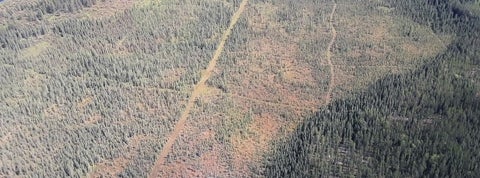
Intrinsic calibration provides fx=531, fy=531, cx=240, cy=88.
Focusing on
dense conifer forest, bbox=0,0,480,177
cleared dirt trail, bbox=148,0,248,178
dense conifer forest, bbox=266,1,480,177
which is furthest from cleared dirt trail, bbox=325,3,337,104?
cleared dirt trail, bbox=148,0,248,178

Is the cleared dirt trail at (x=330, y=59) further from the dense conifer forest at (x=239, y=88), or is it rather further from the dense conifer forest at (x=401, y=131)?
the dense conifer forest at (x=401, y=131)

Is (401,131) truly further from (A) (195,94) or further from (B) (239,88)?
(A) (195,94)

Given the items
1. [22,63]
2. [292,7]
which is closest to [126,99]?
[22,63]

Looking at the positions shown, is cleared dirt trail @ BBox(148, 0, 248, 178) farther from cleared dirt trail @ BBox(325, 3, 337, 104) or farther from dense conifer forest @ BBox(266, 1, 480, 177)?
cleared dirt trail @ BBox(325, 3, 337, 104)

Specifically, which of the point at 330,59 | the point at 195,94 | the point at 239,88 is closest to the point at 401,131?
the point at 330,59

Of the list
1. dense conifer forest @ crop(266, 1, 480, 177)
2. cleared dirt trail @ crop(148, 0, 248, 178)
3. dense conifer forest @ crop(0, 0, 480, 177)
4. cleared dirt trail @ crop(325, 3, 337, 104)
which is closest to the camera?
dense conifer forest @ crop(266, 1, 480, 177)

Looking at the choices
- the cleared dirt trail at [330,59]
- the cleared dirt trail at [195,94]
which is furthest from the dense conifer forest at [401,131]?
the cleared dirt trail at [195,94]
